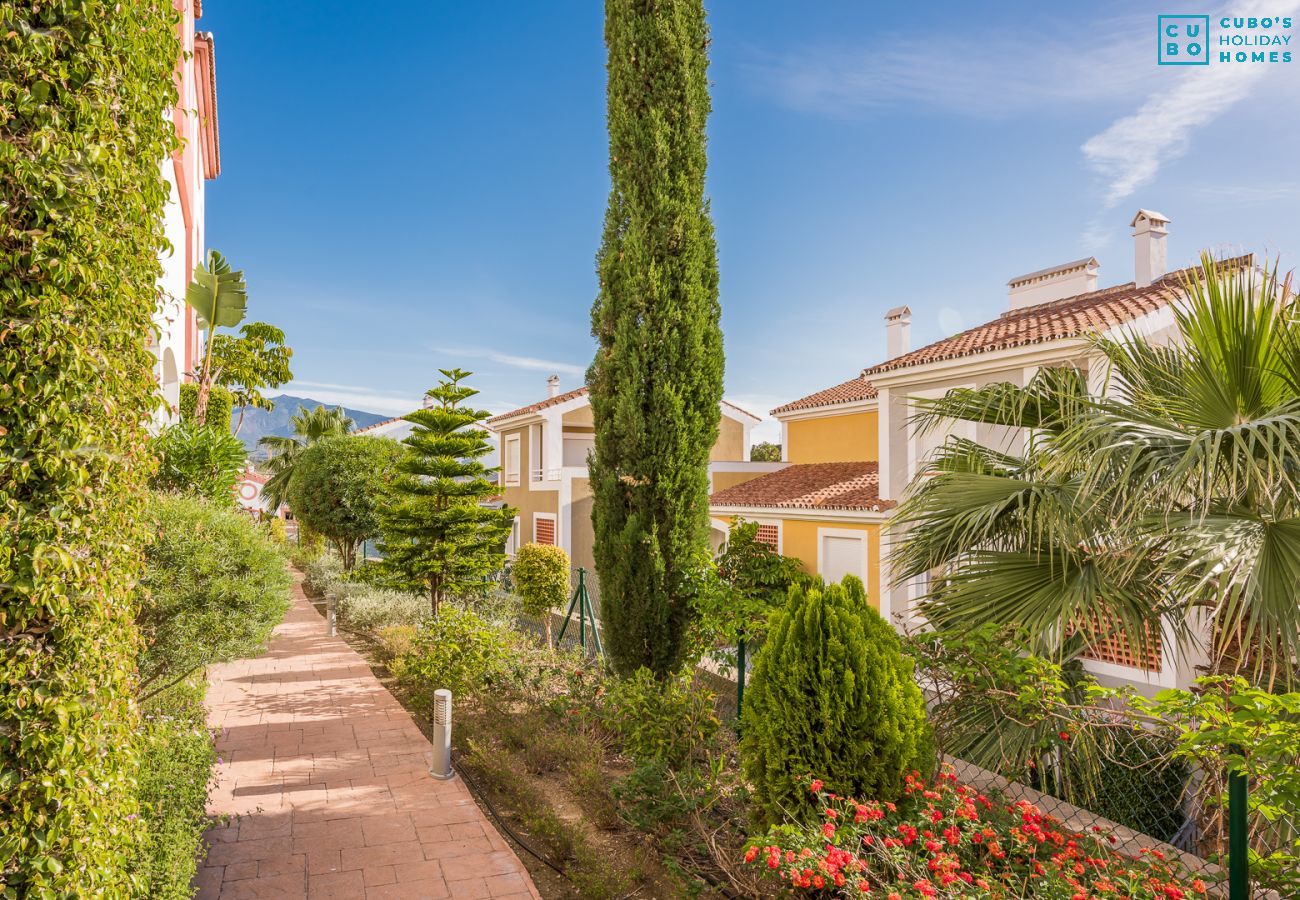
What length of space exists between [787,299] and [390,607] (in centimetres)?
1162

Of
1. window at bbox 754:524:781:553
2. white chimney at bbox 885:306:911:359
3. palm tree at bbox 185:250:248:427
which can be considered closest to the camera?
palm tree at bbox 185:250:248:427

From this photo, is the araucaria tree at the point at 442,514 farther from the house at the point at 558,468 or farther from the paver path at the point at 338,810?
the house at the point at 558,468

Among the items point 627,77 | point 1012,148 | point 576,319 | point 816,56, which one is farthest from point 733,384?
point 1012,148

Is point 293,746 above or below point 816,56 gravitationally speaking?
below

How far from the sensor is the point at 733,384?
360 inches

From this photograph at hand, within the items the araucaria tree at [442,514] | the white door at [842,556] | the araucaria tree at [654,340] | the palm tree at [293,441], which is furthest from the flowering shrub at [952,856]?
the palm tree at [293,441]

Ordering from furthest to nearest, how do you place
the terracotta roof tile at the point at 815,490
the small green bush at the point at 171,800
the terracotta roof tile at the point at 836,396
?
1. the terracotta roof tile at the point at 836,396
2. the terracotta roof tile at the point at 815,490
3. the small green bush at the point at 171,800

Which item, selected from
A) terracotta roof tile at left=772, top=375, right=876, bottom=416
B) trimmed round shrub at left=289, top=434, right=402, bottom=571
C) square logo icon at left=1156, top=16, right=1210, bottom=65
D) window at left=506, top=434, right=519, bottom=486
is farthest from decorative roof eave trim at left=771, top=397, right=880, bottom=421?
trimmed round shrub at left=289, top=434, right=402, bottom=571

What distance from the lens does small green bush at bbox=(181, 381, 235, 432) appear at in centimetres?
1109

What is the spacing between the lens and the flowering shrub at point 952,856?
3.33 meters

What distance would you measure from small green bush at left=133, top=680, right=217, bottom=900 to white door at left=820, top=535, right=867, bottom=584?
41.1ft

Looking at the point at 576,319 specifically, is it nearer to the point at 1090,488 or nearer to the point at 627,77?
the point at 627,77

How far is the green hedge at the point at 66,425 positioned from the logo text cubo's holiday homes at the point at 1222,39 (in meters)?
9.69

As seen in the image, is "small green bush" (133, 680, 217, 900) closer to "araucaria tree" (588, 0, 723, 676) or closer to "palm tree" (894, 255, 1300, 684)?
"araucaria tree" (588, 0, 723, 676)
